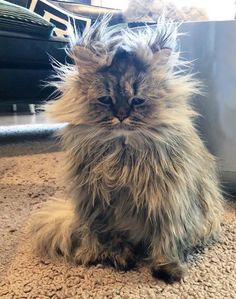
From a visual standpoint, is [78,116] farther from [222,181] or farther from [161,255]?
[222,181]

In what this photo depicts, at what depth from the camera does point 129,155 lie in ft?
2.73

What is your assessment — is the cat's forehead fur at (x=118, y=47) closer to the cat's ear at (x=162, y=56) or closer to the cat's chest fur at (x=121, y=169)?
the cat's ear at (x=162, y=56)

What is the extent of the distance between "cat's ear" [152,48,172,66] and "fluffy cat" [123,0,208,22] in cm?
98

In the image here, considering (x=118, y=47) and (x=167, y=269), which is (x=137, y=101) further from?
(x=167, y=269)

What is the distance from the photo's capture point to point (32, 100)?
1.89 meters

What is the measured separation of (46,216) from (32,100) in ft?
3.37

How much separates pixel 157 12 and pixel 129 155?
1.37 metres

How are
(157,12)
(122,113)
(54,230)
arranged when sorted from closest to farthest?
(122,113), (54,230), (157,12)

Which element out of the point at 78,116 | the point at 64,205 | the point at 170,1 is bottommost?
the point at 64,205

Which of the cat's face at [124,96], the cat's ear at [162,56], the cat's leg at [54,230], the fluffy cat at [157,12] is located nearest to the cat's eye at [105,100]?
the cat's face at [124,96]

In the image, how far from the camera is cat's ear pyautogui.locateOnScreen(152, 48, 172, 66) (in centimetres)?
85

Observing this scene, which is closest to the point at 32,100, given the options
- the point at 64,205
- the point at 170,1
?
the point at 170,1

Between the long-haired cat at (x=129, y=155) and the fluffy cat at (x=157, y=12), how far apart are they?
101 centimetres

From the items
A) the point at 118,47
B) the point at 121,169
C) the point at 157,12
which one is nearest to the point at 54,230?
A: the point at 121,169
